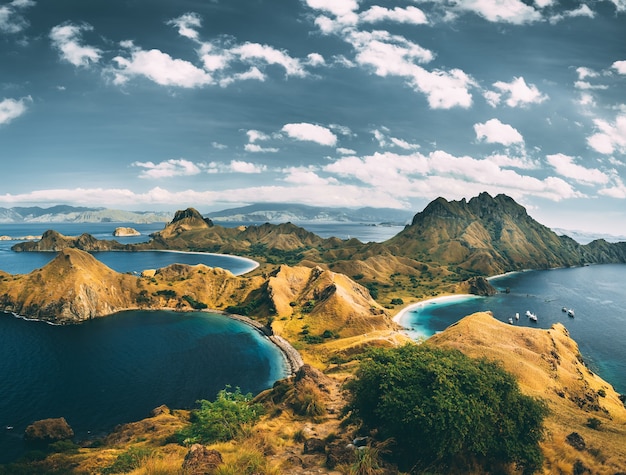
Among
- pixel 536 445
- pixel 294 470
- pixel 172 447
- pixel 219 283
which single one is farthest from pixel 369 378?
pixel 219 283

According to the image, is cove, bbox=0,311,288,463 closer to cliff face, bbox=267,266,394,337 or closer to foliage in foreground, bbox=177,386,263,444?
cliff face, bbox=267,266,394,337

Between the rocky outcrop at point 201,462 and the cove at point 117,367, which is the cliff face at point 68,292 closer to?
the cove at point 117,367

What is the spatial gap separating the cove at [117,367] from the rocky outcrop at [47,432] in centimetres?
174

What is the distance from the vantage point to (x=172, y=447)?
136ft

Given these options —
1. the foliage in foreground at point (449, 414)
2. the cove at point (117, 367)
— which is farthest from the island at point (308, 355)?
the cove at point (117, 367)

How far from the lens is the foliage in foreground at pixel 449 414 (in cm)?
3139

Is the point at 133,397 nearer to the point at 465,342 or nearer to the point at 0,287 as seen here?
the point at 465,342

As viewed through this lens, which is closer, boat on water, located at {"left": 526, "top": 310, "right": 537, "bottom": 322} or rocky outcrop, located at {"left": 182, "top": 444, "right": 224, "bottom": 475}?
rocky outcrop, located at {"left": 182, "top": 444, "right": 224, "bottom": 475}

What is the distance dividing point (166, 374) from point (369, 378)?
213ft

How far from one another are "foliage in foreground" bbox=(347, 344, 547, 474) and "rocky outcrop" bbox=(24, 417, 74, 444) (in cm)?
5057

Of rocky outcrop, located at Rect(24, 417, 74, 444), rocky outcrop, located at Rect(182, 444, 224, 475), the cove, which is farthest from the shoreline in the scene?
rocky outcrop, located at Rect(182, 444, 224, 475)

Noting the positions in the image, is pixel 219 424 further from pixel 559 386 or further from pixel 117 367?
pixel 559 386

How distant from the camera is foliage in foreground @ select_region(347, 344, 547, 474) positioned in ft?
103

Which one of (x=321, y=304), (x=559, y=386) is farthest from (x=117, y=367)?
(x=559, y=386)
